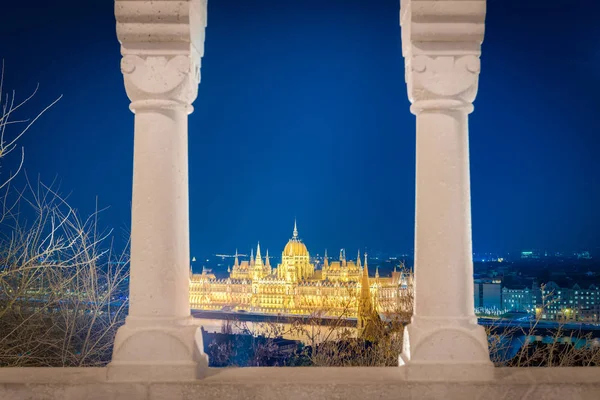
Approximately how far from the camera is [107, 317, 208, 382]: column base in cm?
386

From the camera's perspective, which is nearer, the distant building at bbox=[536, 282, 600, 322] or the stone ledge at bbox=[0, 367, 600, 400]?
the stone ledge at bbox=[0, 367, 600, 400]

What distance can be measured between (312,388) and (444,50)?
2.41 meters

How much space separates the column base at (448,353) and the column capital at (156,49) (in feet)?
7.57

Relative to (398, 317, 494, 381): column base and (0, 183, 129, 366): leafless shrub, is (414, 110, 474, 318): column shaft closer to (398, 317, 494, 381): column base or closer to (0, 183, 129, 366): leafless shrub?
(398, 317, 494, 381): column base

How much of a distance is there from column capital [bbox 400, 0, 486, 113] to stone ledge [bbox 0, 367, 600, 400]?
1855 mm

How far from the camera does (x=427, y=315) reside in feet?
13.0

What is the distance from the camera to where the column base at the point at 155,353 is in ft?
12.7

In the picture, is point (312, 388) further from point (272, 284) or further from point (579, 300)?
point (272, 284)

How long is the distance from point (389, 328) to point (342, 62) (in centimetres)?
7909

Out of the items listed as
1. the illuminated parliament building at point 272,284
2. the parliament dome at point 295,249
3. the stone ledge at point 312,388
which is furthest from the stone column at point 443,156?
the parliament dome at point 295,249

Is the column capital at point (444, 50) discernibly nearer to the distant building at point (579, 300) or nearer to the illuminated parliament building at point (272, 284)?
the distant building at point (579, 300)

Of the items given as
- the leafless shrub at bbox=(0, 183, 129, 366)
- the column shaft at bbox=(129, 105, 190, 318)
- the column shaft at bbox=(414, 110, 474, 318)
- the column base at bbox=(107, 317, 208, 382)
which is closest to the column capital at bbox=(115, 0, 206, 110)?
the column shaft at bbox=(129, 105, 190, 318)

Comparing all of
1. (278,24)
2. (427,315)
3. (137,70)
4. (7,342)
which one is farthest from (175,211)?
(278,24)

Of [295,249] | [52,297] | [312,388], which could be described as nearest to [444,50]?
[312,388]
